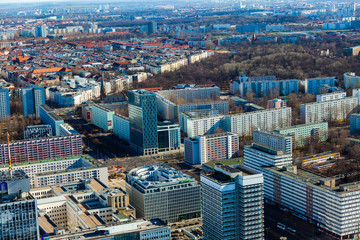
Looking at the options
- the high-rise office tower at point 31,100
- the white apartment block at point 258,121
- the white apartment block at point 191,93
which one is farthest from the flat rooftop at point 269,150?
the high-rise office tower at point 31,100

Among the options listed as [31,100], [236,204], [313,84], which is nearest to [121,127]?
[31,100]

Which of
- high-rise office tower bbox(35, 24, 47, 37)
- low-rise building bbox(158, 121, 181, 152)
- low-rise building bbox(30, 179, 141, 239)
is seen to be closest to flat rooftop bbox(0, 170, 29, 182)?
low-rise building bbox(30, 179, 141, 239)

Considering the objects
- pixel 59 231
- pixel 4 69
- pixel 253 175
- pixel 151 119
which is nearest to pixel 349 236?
pixel 253 175

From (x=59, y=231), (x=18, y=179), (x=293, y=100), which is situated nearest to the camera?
(x=18, y=179)

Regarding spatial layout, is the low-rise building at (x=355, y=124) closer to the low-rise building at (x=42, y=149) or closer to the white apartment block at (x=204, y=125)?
the white apartment block at (x=204, y=125)

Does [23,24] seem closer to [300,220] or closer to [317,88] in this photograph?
[317,88]

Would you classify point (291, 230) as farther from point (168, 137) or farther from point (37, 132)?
point (37, 132)

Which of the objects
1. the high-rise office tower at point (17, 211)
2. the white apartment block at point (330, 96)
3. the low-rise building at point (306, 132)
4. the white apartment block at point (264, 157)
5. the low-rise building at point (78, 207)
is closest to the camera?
the high-rise office tower at point (17, 211)
